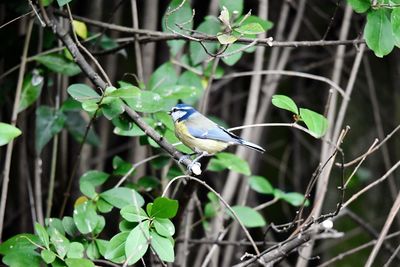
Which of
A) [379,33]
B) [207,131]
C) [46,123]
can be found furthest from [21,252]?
[379,33]

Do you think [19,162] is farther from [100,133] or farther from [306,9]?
[306,9]

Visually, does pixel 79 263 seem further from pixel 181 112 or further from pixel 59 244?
pixel 181 112

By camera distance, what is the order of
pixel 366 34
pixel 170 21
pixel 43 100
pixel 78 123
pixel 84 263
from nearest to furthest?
pixel 84 263 → pixel 366 34 → pixel 170 21 → pixel 78 123 → pixel 43 100

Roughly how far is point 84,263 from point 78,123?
0.79 meters

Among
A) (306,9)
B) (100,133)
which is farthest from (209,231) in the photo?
(306,9)

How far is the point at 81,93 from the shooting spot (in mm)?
1480

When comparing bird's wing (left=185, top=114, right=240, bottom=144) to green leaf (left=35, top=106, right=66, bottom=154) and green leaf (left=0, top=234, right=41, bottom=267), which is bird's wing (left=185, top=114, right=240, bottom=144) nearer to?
green leaf (left=35, top=106, right=66, bottom=154)

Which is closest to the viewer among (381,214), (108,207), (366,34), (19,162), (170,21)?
(366,34)

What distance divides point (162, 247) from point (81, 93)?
0.44m

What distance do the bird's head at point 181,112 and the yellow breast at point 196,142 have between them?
3cm

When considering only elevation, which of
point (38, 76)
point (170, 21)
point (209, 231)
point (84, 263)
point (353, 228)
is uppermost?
point (170, 21)

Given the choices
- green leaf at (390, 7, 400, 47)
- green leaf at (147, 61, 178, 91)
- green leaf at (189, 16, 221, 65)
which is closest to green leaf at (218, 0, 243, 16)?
green leaf at (189, 16, 221, 65)

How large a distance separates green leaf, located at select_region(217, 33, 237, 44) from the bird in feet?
1.29

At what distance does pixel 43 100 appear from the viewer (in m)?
2.15
